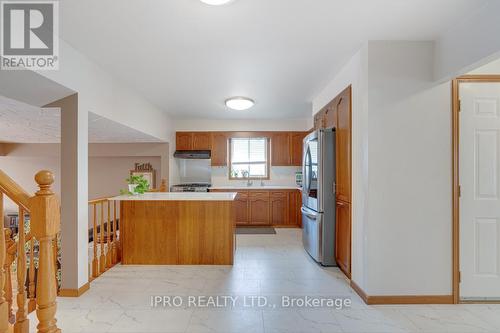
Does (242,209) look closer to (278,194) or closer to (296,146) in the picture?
(278,194)

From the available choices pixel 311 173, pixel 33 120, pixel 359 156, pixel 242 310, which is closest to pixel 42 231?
pixel 242 310

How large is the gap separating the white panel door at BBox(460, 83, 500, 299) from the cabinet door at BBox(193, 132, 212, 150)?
4780mm

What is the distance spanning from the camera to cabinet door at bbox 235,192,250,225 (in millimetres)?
5961

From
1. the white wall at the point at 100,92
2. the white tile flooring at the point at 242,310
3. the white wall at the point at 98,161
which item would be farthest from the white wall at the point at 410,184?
the white wall at the point at 98,161

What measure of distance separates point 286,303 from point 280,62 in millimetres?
2540

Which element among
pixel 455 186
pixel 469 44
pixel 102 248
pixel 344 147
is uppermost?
pixel 469 44

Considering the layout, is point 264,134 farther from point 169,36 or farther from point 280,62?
point 169,36

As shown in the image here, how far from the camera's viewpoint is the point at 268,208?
5.96 m

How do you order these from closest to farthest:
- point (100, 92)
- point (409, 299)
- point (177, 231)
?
point (409, 299) → point (100, 92) → point (177, 231)

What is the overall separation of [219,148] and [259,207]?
167 cm

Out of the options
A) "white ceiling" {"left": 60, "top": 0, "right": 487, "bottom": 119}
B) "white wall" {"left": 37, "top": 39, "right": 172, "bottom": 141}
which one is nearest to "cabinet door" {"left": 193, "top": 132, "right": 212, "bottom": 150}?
"white wall" {"left": 37, "top": 39, "right": 172, "bottom": 141}

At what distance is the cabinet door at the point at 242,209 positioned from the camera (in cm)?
596

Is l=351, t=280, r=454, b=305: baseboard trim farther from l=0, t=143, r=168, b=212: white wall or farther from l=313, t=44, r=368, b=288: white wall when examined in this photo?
l=0, t=143, r=168, b=212: white wall

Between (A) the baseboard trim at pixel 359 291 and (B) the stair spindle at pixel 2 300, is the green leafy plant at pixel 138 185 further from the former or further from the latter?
(A) the baseboard trim at pixel 359 291
